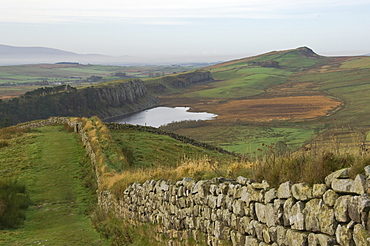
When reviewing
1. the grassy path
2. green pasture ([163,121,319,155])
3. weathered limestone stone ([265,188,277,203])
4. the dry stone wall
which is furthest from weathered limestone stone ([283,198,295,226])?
green pasture ([163,121,319,155])

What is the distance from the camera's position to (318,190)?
5.57 metres

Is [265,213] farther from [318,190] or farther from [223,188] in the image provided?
[223,188]

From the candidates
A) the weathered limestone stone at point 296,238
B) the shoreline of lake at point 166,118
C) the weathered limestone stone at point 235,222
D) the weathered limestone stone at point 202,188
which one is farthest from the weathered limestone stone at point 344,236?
the shoreline of lake at point 166,118

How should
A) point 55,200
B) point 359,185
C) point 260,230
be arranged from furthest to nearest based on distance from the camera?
1. point 55,200
2. point 260,230
3. point 359,185

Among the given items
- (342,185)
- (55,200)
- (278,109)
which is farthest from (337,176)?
Result: (278,109)

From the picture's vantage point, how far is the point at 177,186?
1008cm

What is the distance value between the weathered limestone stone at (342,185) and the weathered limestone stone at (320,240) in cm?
68

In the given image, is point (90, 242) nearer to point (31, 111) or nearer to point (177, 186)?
point (177, 186)

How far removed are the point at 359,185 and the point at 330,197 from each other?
51 cm

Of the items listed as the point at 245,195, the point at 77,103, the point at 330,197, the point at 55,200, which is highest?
the point at 330,197

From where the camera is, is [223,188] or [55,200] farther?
[55,200]

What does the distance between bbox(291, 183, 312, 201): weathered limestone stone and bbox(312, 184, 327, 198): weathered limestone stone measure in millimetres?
71

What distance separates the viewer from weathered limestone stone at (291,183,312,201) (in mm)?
5719

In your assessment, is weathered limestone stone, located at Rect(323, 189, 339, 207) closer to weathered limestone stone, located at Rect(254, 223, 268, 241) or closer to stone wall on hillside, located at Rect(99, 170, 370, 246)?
stone wall on hillside, located at Rect(99, 170, 370, 246)
